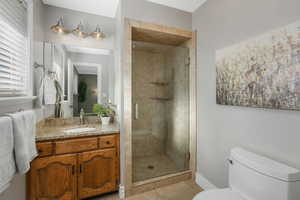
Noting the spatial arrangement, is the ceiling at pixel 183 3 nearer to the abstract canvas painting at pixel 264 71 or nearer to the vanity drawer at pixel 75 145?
the abstract canvas painting at pixel 264 71

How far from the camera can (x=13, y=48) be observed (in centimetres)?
127

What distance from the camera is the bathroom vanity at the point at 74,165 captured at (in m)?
1.40

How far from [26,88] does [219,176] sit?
2438 millimetres

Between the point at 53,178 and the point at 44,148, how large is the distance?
1.11ft

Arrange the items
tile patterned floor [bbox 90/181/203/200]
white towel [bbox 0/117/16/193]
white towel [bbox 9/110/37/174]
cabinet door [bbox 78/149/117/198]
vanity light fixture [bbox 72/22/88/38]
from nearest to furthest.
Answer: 1. white towel [bbox 0/117/16/193]
2. white towel [bbox 9/110/37/174]
3. cabinet door [bbox 78/149/117/198]
4. tile patterned floor [bbox 90/181/203/200]
5. vanity light fixture [bbox 72/22/88/38]

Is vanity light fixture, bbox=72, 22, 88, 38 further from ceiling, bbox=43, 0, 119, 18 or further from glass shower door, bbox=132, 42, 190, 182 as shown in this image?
glass shower door, bbox=132, 42, 190, 182

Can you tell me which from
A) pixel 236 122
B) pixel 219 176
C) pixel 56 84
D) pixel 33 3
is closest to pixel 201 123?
pixel 236 122

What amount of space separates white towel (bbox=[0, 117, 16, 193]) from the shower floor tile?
1.36 metres

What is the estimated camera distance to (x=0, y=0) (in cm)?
106

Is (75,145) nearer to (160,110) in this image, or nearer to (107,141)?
(107,141)

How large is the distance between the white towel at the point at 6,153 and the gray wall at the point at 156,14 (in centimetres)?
159

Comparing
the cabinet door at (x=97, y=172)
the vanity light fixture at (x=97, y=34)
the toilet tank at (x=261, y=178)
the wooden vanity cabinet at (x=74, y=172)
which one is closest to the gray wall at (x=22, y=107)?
the wooden vanity cabinet at (x=74, y=172)

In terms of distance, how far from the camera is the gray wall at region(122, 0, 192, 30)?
1.73 metres

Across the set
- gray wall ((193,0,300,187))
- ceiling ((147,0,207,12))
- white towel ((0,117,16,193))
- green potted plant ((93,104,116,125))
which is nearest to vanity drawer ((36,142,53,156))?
white towel ((0,117,16,193))
